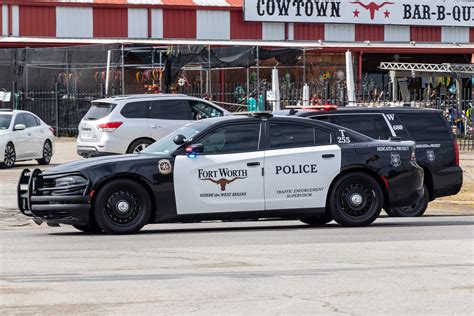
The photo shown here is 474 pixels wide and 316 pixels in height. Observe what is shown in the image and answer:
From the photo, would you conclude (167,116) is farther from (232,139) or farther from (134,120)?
→ (232,139)

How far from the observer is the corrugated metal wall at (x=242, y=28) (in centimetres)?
4959

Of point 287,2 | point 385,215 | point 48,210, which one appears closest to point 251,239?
point 48,210

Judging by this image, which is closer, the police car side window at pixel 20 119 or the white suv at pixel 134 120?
the white suv at pixel 134 120

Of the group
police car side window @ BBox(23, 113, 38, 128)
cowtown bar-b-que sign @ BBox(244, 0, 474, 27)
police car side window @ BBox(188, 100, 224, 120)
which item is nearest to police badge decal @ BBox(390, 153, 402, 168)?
police car side window @ BBox(188, 100, 224, 120)

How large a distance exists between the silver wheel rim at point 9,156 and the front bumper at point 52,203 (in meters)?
12.6

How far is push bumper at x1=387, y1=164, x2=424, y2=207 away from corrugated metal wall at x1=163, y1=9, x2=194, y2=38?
34.4 meters

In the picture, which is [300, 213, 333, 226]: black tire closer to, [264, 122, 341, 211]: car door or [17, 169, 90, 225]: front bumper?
[264, 122, 341, 211]: car door

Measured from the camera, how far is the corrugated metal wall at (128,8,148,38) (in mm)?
47537

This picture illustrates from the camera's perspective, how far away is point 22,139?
1058 inches

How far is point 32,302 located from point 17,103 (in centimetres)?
3010

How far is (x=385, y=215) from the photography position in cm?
1767

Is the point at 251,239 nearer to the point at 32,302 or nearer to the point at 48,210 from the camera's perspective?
the point at 48,210

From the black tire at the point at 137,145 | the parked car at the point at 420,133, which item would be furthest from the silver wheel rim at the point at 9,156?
the parked car at the point at 420,133

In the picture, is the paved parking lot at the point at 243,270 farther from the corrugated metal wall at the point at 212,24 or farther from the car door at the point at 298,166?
the corrugated metal wall at the point at 212,24
